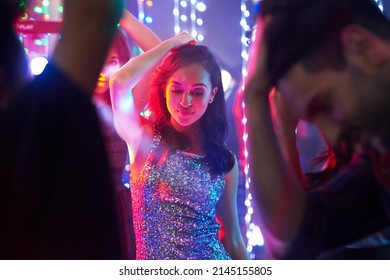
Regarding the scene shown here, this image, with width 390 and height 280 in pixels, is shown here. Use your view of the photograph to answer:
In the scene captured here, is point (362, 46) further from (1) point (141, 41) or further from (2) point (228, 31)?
(1) point (141, 41)

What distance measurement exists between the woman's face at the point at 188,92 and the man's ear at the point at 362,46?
0.30m

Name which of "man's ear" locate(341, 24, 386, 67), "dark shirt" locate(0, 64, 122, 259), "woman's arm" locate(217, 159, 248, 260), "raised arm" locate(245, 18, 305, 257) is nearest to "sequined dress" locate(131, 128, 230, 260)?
"woman's arm" locate(217, 159, 248, 260)

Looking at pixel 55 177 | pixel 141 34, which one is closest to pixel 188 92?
pixel 141 34

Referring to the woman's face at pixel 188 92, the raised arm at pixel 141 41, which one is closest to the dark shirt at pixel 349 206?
the woman's face at pixel 188 92

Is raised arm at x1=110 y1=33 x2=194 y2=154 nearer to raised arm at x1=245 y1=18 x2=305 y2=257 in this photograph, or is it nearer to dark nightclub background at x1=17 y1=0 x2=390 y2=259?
dark nightclub background at x1=17 y1=0 x2=390 y2=259

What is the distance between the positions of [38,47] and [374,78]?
682mm

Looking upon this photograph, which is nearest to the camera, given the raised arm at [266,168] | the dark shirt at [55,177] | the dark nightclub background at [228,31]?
the dark shirt at [55,177]

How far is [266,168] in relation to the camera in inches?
37.0

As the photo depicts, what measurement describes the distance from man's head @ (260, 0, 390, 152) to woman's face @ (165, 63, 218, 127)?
0.17 m

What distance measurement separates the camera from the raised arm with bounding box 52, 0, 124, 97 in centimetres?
42

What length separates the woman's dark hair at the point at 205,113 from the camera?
1.05m

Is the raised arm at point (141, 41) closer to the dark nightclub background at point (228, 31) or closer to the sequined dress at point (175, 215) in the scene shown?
the dark nightclub background at point (228, 31)

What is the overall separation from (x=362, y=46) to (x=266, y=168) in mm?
321
